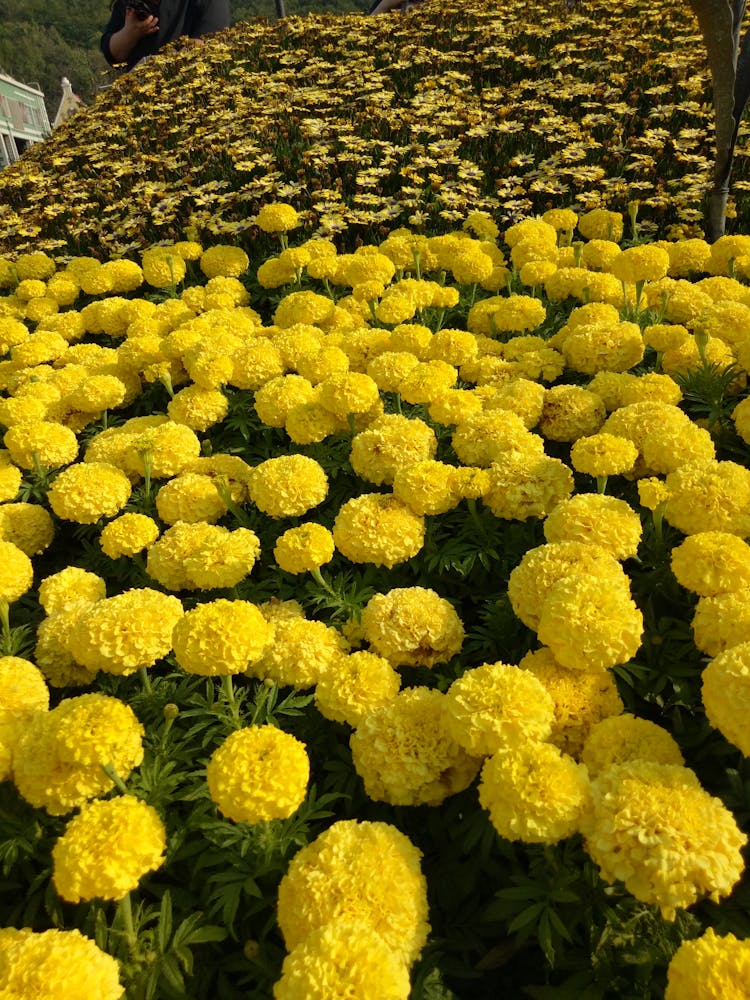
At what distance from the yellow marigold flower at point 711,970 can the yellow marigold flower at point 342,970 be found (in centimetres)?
55

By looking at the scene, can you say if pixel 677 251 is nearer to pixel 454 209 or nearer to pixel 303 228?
pixel 454 209

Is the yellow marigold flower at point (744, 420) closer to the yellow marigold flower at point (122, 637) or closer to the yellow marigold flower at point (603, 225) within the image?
the yellow marigold flower at point (122, 637)

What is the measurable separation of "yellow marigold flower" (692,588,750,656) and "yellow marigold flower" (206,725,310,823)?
1291 millimetres

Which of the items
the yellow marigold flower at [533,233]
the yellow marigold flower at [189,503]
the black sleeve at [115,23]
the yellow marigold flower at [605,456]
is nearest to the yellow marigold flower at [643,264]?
the yellow marigold flower at [533,233]

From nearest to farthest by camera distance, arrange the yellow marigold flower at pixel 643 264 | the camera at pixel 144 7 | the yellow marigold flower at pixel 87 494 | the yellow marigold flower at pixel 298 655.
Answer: the yellow marigold flower at pixel 298 655, the yellow marigold flower at pixel 87 494, the yellow marigold flower at pixel 643 264, the camera at pixel 144 7

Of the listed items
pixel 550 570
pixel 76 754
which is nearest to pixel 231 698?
pixel 76 754

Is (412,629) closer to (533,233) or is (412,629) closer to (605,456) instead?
(605,456)

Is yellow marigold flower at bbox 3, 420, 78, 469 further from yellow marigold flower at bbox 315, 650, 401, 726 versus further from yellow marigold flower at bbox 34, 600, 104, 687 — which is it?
yellow marigold flower at bbox 315, 650, 401, 726

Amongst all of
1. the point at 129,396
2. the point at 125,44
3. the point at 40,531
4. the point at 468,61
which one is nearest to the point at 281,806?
the point at 40,531

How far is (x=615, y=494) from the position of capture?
10.4 feet

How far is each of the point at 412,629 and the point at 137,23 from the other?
16204mm

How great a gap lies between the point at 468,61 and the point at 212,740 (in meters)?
10.9

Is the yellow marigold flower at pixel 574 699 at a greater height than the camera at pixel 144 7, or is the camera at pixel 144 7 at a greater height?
the camera at pixel 144 7

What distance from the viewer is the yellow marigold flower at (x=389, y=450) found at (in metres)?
3.15
